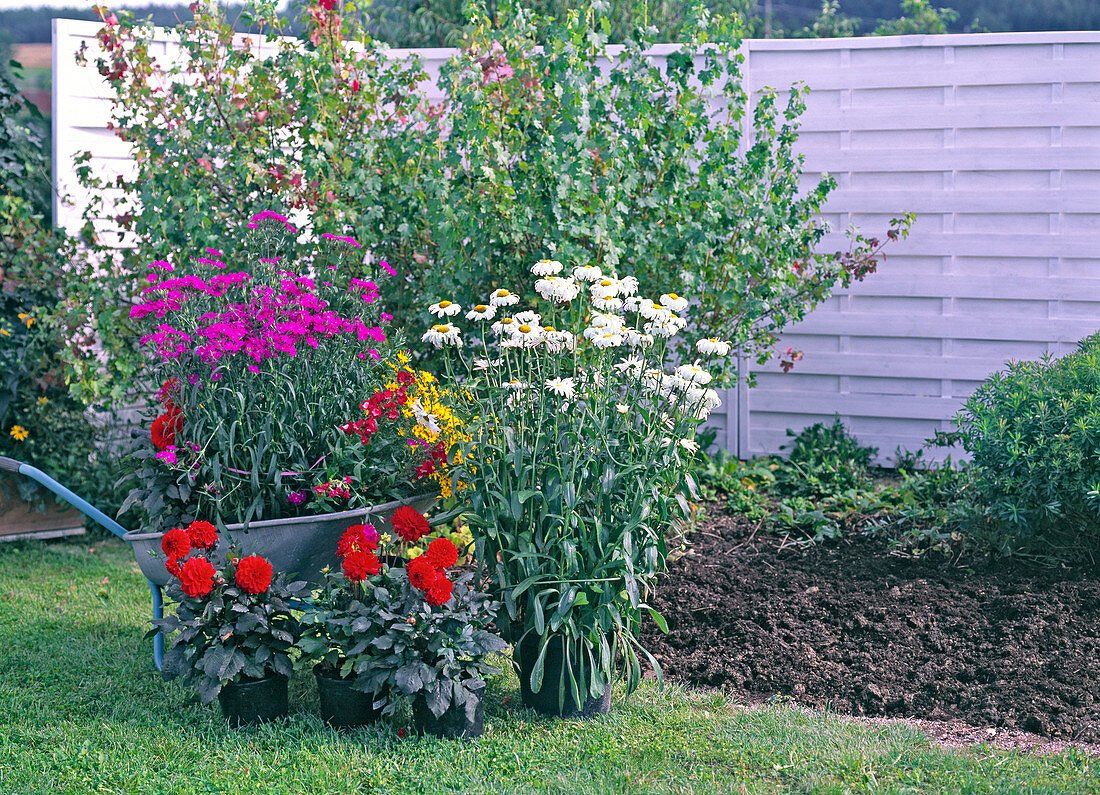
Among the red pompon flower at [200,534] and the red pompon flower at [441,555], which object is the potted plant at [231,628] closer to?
the red pompon flower at [200,534]

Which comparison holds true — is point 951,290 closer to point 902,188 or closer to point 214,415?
point 902,188

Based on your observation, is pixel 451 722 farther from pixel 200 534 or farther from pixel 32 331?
pixel 32 331

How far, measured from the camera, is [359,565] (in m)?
2.79

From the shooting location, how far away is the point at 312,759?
268cm

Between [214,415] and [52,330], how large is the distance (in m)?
2.07

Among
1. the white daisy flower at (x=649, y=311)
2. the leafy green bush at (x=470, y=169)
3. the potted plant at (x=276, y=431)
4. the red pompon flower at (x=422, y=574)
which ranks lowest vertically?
the red pompon flower at (x=422, y=574)

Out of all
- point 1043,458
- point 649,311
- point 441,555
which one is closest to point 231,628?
point 441,555

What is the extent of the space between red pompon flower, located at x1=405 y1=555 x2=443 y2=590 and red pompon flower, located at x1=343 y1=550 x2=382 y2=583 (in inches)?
4.4

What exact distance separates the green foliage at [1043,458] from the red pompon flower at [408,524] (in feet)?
7.02

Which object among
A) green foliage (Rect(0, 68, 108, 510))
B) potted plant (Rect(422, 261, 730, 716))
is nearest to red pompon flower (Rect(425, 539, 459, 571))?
potted plant (Rect(422, 261, 730, 716))

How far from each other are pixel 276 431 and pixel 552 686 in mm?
1180

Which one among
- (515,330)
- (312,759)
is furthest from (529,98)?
(312,759)

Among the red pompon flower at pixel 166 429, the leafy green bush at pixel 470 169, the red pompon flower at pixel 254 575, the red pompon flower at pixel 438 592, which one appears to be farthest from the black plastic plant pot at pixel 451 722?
the leafy green bush at pixel 470 169

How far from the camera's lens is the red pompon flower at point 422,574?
276 cm
